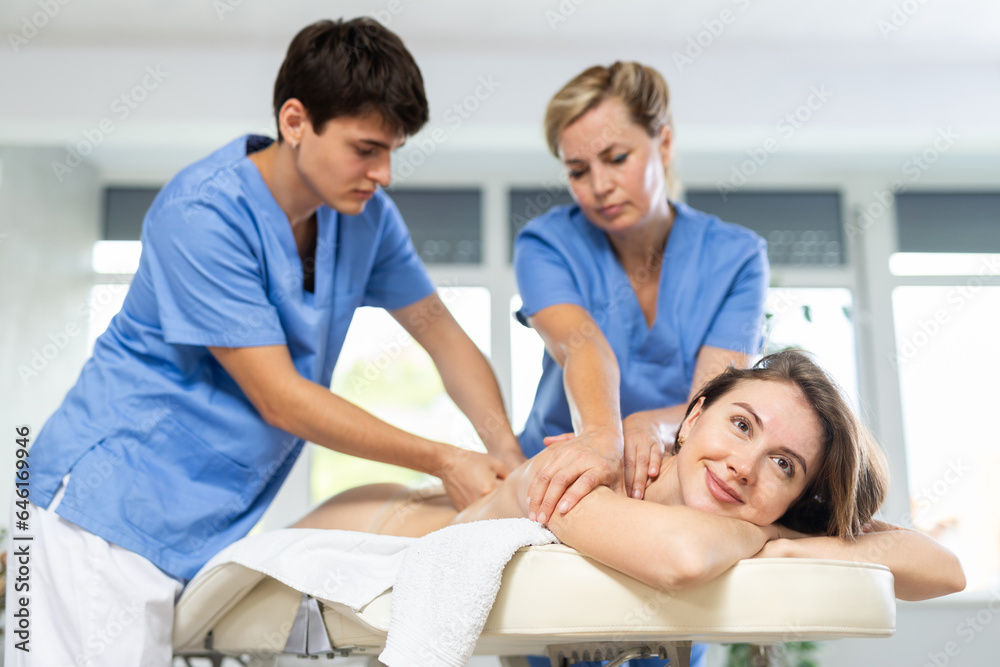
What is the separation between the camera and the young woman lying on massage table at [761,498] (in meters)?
0.82

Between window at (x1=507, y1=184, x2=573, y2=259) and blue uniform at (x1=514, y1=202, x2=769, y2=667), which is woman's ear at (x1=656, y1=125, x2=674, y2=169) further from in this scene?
window at (x1=507, y1=184, x2=573, y2=259)

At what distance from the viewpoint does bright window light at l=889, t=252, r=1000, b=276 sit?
14.9 ft

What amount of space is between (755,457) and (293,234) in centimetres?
86

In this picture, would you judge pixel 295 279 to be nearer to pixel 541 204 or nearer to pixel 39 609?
pixel 39 609

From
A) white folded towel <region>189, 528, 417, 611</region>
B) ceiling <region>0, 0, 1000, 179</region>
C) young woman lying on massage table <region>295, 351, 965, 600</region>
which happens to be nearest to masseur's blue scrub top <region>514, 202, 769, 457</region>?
young woman lying on massage table <region>295, 351, 965, 600</region>

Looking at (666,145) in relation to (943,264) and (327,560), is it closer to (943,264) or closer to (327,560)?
(327,560)

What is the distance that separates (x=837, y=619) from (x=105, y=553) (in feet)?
3.10

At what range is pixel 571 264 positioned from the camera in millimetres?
1556

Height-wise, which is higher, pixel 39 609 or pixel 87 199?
pixel 87 199

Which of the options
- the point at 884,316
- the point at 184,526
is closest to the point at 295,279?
the point at 184,526

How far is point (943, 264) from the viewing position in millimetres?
Result: 4586

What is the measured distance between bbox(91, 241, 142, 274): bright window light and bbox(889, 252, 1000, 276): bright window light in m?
4.41

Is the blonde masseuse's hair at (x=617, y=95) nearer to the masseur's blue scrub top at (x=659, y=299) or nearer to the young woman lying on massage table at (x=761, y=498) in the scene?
the masseur's blue scrub top at (x=659, y=299)

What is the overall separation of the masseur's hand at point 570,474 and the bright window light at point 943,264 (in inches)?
161
